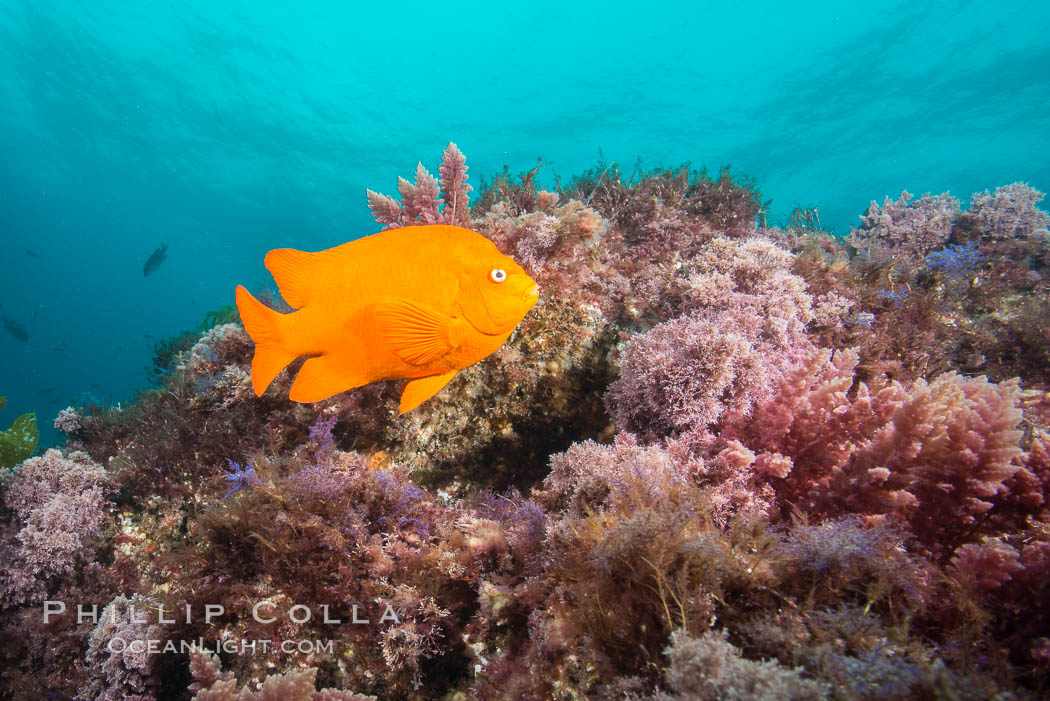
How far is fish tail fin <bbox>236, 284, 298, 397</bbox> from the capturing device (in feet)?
6.47

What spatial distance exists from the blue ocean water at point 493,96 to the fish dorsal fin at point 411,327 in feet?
146

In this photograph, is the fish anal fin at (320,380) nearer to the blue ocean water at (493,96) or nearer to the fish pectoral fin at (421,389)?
the fish pectoral fin at (421,389)

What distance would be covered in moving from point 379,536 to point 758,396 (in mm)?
2694

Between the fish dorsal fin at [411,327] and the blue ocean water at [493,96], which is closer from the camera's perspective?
the fish dorsal fin at [411,327]

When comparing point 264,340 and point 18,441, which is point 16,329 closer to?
point 18,441

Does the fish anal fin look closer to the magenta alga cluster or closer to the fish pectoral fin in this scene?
the fish pectoral fin

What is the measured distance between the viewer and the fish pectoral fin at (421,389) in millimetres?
2070

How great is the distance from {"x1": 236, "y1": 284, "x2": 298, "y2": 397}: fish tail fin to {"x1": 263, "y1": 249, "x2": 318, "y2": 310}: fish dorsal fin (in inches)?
4.7

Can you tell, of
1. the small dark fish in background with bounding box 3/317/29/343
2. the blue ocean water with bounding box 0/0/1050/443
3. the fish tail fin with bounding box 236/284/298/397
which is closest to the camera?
the fish tail fin with bounding box 236/284/298/397

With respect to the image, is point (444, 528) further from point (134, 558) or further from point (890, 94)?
point (890, 94)

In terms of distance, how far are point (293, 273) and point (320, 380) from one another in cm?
55

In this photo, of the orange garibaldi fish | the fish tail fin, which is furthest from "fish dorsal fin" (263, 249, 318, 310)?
the fish tail fin

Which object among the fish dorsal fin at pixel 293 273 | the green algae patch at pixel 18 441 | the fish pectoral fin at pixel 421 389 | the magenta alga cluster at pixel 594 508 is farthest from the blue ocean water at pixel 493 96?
the fish pectoral fin at pixel 421 389

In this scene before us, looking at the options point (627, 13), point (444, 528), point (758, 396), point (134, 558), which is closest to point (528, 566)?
point (444, 528)
